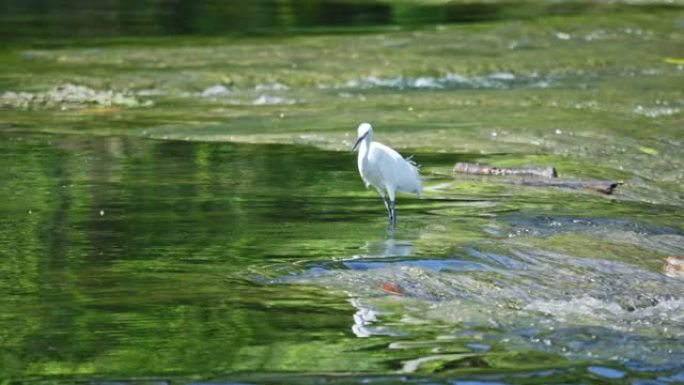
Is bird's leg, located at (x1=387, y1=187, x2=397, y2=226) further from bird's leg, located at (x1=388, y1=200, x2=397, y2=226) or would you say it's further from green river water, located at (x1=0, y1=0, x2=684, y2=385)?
green river water, located at (x1=0, y1=0, x2=684, y2=385)

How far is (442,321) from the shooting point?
871cm

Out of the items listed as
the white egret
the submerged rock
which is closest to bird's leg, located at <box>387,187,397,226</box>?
the white egret

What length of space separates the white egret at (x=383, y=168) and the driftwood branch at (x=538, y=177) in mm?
1623

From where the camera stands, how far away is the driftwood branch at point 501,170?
14039mm

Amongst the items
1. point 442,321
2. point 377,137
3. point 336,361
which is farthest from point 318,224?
point 377,137

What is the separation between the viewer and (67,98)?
21.0 meters

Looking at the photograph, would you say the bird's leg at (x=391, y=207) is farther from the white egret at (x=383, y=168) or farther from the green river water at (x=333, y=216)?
the green river water at (x=333, y=216)

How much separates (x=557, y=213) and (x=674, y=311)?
3.35 meters

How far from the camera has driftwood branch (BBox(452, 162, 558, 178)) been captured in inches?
553

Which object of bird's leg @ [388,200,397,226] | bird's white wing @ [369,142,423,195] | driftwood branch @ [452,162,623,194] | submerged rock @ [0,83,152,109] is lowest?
submerged rock @ [0,83,152,109]

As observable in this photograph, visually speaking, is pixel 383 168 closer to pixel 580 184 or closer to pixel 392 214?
pixel 392 214

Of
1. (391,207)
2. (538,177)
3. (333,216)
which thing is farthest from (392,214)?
(538,177)

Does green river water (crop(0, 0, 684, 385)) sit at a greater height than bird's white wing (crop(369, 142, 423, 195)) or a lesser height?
lesser

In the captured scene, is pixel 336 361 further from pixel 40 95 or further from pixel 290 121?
pixel 40 95
